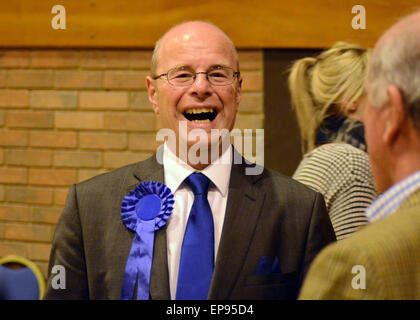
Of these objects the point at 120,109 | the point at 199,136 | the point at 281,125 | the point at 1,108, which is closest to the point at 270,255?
the point at 199,136

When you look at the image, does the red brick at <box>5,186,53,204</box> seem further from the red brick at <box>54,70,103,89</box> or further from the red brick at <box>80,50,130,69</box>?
the red brick at <box>80,50,130,69</box>

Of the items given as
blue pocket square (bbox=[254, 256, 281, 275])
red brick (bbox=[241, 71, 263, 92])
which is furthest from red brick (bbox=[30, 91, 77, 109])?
blue pocket square (bbox=[254, 256, 281, 275])

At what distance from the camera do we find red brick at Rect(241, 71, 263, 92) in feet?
8.07

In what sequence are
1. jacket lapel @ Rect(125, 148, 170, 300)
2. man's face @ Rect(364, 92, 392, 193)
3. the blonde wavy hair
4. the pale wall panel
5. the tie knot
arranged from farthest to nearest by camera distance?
the pale wall panel < the blonde wavy hair < the tie knot < jacket lapel @ Rect(125, 148, 170, 300) < man's face @ Rect(364, 92, 392, 193)

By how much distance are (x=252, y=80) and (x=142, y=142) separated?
641 mm

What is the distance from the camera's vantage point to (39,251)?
8.53ft

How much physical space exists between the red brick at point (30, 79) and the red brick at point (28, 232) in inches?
29.4

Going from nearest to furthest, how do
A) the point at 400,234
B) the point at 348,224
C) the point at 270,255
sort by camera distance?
the point at 400,234 → the point at 270,255 → the point at 348,224

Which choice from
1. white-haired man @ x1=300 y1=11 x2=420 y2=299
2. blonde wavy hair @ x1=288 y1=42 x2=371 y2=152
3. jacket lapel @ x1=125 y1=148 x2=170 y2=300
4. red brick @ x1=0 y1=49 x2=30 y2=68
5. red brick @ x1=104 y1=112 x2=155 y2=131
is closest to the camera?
white-haired man @ x1=300 y1=11 x2=420 y2=299

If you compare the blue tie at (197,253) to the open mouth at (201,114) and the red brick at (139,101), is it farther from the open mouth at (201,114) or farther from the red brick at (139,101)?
the red brick at (139,101)

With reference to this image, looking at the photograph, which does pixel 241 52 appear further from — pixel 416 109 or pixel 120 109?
pixel 416 109

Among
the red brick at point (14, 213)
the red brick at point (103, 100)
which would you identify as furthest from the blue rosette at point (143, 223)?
the red brick at point (14, 213)

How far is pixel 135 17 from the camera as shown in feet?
8.32
